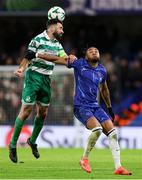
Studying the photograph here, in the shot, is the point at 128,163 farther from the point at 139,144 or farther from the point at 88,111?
the point at 139,144

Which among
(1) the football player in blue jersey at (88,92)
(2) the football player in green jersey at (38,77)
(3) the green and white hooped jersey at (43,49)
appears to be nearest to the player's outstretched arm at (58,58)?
(1) the football player in blue jersey at (88,92)

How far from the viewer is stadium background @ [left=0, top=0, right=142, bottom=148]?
23.9 m

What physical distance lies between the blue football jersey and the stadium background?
9.30 m

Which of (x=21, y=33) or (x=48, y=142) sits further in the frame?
(x=21, y=33)

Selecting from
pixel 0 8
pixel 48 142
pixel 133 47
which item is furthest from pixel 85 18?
pixel 48 142

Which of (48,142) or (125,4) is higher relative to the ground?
(125,4)

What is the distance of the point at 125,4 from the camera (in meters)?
27.1

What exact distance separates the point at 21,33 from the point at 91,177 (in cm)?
1759

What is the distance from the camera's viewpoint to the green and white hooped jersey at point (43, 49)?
15391 mm

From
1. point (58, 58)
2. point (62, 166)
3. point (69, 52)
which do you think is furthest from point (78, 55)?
point (58, 58)

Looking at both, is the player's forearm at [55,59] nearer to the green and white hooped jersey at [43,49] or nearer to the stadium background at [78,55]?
the green and white hooped jersey at [43,49]

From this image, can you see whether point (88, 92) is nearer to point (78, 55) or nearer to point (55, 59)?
point (55, 59)

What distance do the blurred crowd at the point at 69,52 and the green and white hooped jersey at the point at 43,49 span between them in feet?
26.4

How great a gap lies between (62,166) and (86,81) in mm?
1970
